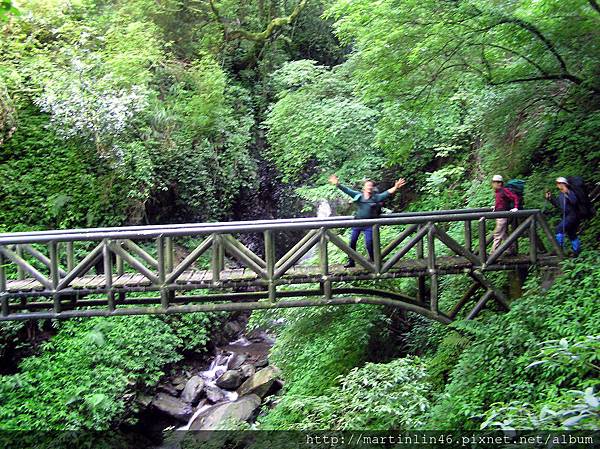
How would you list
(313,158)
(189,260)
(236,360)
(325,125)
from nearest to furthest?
(189,260)
(236,360)
(325,125)
(313,158)

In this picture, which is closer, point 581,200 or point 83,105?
point 581,200

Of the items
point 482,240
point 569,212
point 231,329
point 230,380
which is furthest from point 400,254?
point 231,329

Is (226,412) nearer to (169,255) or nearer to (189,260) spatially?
(169,255)

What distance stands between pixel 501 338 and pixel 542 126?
482 cm

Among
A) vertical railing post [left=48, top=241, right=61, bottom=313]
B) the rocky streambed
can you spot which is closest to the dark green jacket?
vertical railing post [left=48, top=241, right=61, bottom=313]

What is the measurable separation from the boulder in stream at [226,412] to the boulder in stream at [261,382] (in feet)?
1.08

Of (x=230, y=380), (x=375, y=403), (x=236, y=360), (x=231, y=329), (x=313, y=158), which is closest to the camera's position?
(x=375, y=403)

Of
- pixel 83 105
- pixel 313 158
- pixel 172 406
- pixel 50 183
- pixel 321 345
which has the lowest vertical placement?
pixel 172 406

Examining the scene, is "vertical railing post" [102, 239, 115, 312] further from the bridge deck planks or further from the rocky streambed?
the rocky streambed

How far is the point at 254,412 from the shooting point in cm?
995

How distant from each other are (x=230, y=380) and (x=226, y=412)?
4.80 feet

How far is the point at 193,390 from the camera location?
11305 millimetres

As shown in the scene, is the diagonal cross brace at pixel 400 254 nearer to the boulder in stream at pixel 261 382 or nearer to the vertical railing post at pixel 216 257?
the vertical railing post at pixel 216 257

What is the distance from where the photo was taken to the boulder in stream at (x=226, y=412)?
9719 mm
